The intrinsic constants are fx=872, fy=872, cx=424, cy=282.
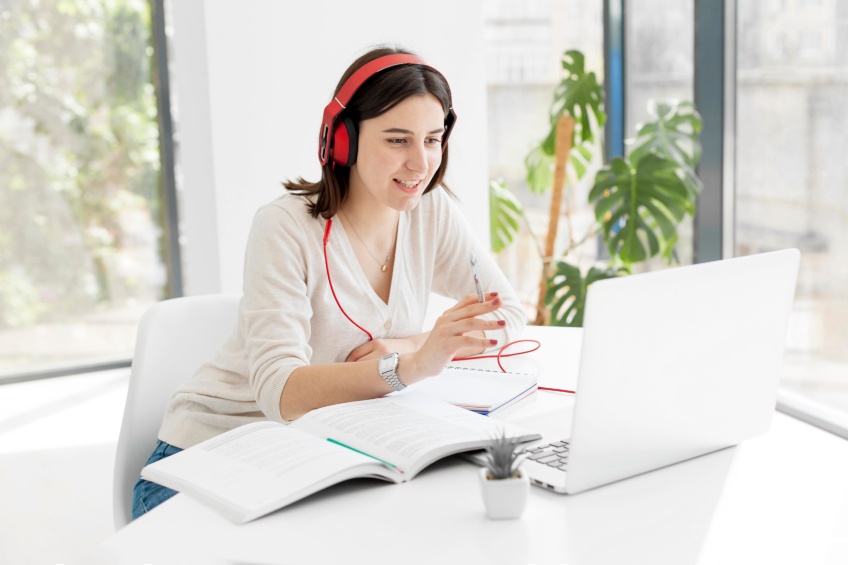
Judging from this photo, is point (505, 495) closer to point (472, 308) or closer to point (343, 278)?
point (472, 308)

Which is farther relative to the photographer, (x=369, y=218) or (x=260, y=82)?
(x=260, y=82)

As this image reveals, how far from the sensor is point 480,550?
90cm

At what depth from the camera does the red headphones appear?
155cm

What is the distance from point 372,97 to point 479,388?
555mm

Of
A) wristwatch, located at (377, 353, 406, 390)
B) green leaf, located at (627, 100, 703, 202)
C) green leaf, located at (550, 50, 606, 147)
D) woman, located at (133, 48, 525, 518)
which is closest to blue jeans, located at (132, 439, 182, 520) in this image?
woman, located at (133, 48, 525, 518)

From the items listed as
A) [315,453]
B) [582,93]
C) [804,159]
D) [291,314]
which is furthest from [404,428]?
[582,93]

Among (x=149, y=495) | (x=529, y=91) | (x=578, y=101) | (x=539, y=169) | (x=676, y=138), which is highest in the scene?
(x=529, y=91)

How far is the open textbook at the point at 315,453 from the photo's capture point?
100cm

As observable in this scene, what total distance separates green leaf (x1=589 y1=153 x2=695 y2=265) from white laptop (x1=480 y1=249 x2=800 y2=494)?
182 centimetres

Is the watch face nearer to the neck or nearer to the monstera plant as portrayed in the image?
the neck

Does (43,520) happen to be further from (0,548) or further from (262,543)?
(262,543)

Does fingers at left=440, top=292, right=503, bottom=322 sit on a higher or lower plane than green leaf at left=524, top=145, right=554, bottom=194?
lower

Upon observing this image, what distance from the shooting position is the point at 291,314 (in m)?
1.47

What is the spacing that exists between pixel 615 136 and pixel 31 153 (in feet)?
8.32
